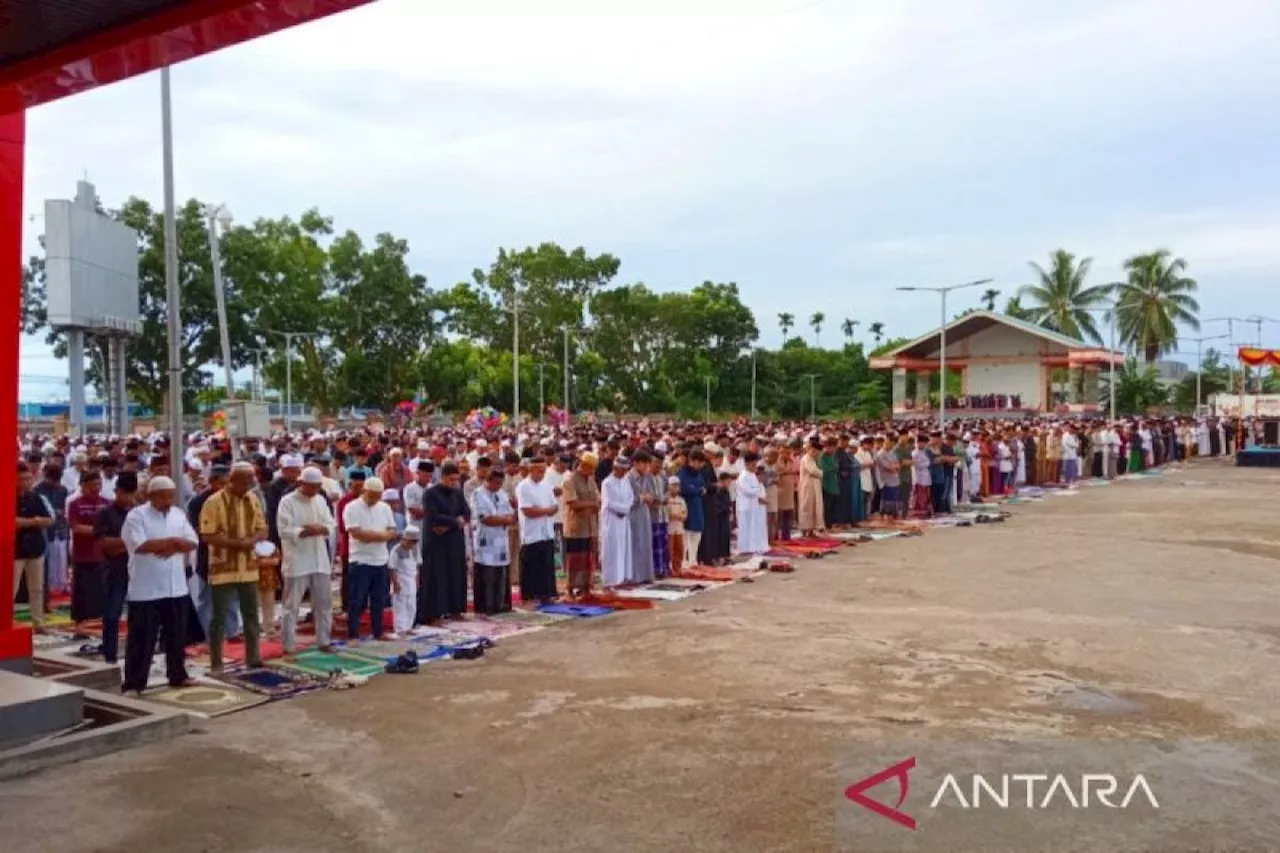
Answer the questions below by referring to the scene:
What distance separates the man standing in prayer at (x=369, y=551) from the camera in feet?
28.5

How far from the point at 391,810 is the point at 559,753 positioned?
1115mm

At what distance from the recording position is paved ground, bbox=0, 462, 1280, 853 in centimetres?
504

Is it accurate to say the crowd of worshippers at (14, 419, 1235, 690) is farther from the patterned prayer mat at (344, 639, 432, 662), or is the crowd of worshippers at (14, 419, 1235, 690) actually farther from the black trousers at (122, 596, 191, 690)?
the patterned prayer mat at (344, 639, 432, 662)

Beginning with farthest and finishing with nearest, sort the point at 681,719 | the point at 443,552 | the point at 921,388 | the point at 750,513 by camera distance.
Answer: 1. the point at 921,388
2. the point at 750,513
3. the point at 443,552
4. the point at 681,719

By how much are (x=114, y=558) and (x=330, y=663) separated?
1.80 meters

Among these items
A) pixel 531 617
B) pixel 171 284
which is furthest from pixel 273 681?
pixel 171 284

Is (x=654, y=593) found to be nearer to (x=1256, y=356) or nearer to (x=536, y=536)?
(x=536, y=536)

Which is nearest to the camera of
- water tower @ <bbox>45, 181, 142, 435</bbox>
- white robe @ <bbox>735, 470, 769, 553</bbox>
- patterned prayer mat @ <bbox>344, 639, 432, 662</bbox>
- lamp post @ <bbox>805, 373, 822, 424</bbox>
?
patterned prayer mat @ <bbox>344, 639, 432, 662</bbox>

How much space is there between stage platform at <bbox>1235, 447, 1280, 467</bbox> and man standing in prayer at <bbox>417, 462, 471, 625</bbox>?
97.4 feet

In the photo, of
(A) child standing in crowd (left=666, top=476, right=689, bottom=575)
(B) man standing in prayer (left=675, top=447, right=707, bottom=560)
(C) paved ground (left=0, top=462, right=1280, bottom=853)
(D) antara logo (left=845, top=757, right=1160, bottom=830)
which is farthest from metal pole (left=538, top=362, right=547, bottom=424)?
(D) antara logo (left=845, top=757, right=1160, bottom=830)

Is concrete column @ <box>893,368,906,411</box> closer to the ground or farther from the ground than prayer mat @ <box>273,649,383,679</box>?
farther from the ground

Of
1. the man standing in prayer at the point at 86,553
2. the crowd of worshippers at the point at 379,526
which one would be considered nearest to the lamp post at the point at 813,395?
the crowd of worshippers at the point at 379,526

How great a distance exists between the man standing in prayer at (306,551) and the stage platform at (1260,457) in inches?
1234

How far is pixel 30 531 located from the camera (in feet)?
29.8
